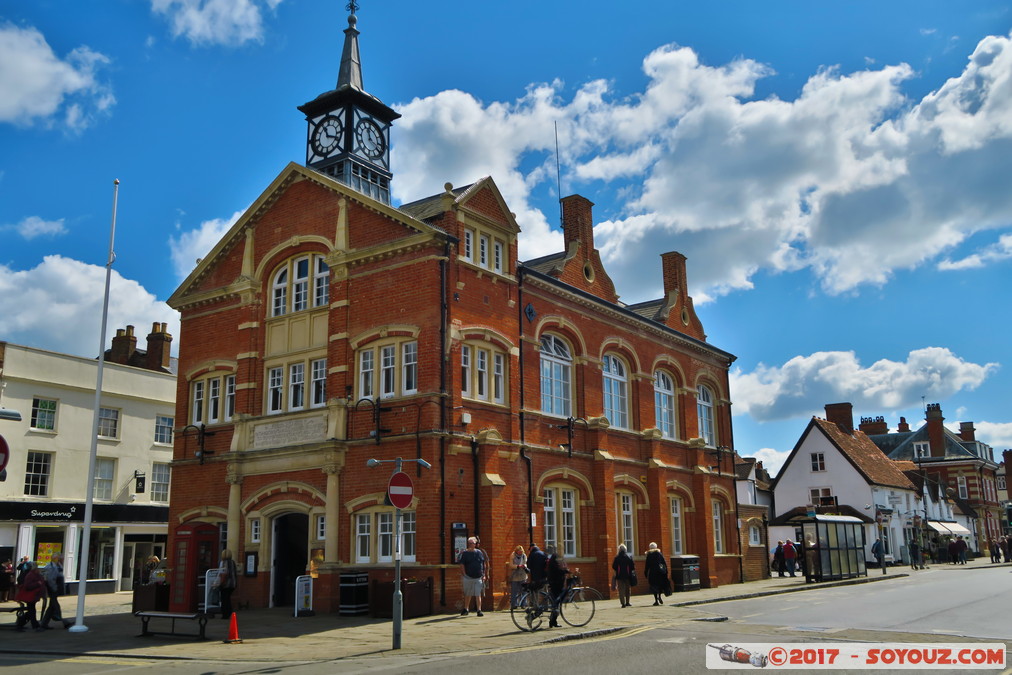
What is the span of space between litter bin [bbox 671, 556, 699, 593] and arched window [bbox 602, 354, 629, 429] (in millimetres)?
4821

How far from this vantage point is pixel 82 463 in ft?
115

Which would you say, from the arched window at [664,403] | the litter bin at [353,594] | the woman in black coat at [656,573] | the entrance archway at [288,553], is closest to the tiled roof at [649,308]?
the arched window at [664,403]

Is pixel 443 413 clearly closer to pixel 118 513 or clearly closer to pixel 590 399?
pixel 590 399

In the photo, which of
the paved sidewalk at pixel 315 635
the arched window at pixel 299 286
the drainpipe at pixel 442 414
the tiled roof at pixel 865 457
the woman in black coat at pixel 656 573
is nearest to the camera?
the paved sidewalk at pixel 315 635

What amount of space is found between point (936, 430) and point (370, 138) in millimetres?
64604

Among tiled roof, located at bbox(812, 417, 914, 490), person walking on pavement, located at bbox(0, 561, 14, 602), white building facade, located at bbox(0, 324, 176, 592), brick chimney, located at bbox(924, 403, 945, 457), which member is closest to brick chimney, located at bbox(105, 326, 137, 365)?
white building facade, located at bbox(0, 324, 176, 592)

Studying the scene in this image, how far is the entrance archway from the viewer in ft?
81.3

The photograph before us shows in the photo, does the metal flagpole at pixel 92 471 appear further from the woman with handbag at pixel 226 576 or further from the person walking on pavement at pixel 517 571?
the person walking on pavement at pixel 517 571

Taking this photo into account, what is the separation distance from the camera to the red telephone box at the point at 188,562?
20750 millimetres

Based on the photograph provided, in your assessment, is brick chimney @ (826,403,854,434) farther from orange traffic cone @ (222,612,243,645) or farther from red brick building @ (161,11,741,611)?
orange traffic cone @ (222,612,243,645)

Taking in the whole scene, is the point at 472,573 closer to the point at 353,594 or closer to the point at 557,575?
the point at 557,575

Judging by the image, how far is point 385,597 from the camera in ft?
69.2

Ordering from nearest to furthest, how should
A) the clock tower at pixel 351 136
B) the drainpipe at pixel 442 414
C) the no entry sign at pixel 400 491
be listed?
the no entry sign at pixel 400 491
the drainpipe at pixel 442 414
the clock tower at pixel 351 136

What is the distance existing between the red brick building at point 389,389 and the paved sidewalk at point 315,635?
168 cm
